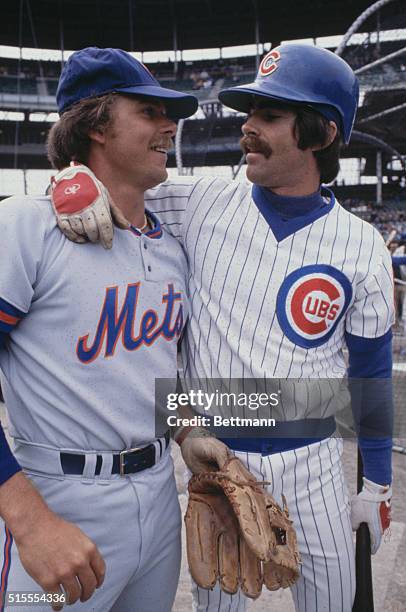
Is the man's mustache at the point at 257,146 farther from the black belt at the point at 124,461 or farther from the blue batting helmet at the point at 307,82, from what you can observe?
the black belt at the point at 124,461

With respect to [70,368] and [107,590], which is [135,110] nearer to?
[70,368]

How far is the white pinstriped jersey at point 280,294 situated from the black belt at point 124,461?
0.30 metres

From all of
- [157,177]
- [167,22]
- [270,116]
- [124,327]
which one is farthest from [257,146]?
[167,22]

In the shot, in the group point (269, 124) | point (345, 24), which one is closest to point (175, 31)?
point (345, 24)

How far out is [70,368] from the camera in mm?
1295

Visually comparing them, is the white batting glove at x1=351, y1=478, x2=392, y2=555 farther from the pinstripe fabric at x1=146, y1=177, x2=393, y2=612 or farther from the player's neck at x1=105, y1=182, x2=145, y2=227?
the player's neck at x1=105, y1=182, x2=145, y2=227

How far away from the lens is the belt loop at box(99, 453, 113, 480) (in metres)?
1.32

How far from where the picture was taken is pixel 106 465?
1.32 meters

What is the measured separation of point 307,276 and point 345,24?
30.2 meters

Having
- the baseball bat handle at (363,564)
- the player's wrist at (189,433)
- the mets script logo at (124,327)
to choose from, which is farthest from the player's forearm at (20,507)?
the baseball bat handle at (363,564)

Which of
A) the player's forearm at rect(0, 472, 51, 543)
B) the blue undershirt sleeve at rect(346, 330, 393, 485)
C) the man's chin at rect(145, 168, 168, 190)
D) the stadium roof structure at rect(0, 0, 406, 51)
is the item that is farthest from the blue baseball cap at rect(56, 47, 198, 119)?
the stadium roof structure at rect(0, 0, 406, 51)

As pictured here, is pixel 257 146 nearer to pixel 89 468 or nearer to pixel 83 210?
pixel 83 210

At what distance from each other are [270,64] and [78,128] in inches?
24.3

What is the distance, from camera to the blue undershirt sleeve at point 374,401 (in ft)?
5.41
